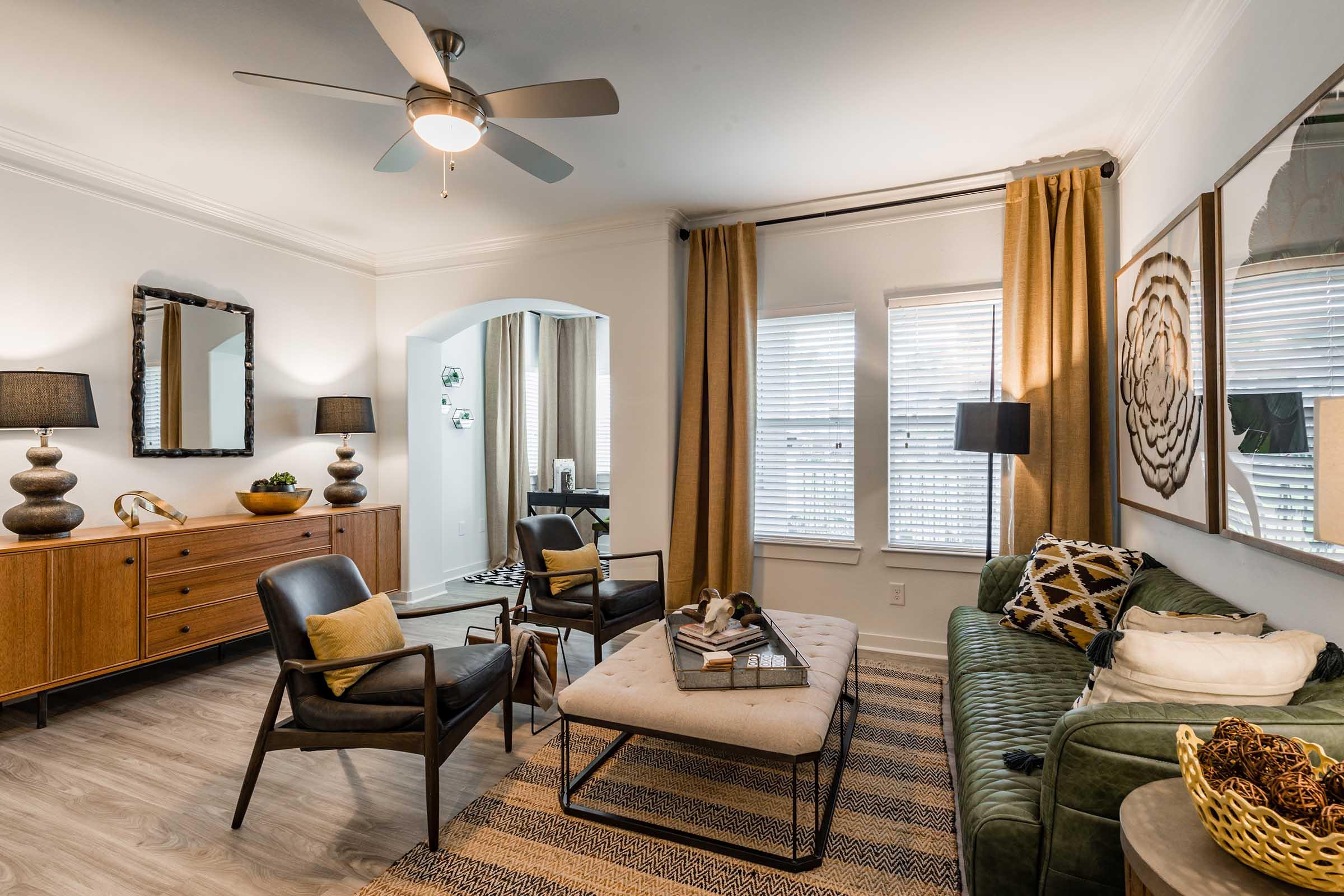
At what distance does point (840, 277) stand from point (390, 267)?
3496 millimetres

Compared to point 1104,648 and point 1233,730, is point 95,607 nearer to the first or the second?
point 1104,648

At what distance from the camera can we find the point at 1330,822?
2.93 feet

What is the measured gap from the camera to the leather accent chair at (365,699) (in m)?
2.11

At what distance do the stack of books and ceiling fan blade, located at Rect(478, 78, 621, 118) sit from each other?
1.91 m

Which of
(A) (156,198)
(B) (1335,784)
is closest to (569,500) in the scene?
(A) (156,198)

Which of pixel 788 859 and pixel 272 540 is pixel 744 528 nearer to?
pixel 788 859

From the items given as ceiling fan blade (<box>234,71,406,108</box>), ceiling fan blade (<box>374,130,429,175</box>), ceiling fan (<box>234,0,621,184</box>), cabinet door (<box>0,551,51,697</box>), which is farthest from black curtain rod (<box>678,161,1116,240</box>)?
cabinet door (<box>0,551,51,697</box>)

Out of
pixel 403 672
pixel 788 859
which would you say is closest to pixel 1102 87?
pixel 788 859

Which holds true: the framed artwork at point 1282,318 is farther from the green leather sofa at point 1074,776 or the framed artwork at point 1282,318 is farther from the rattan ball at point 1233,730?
the rattan ball at point 1233,730

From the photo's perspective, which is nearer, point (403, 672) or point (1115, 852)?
point (1115, 852)

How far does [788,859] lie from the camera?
197 cm

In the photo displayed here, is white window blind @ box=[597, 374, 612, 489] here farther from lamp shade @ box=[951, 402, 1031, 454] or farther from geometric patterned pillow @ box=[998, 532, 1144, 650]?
geometric patterned pillow @ box=[998, 532, 1144, 650]

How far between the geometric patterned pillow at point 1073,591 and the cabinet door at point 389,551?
403cm

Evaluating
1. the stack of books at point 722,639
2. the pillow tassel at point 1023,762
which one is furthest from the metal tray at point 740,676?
the pillow tassel at point 1023,762
